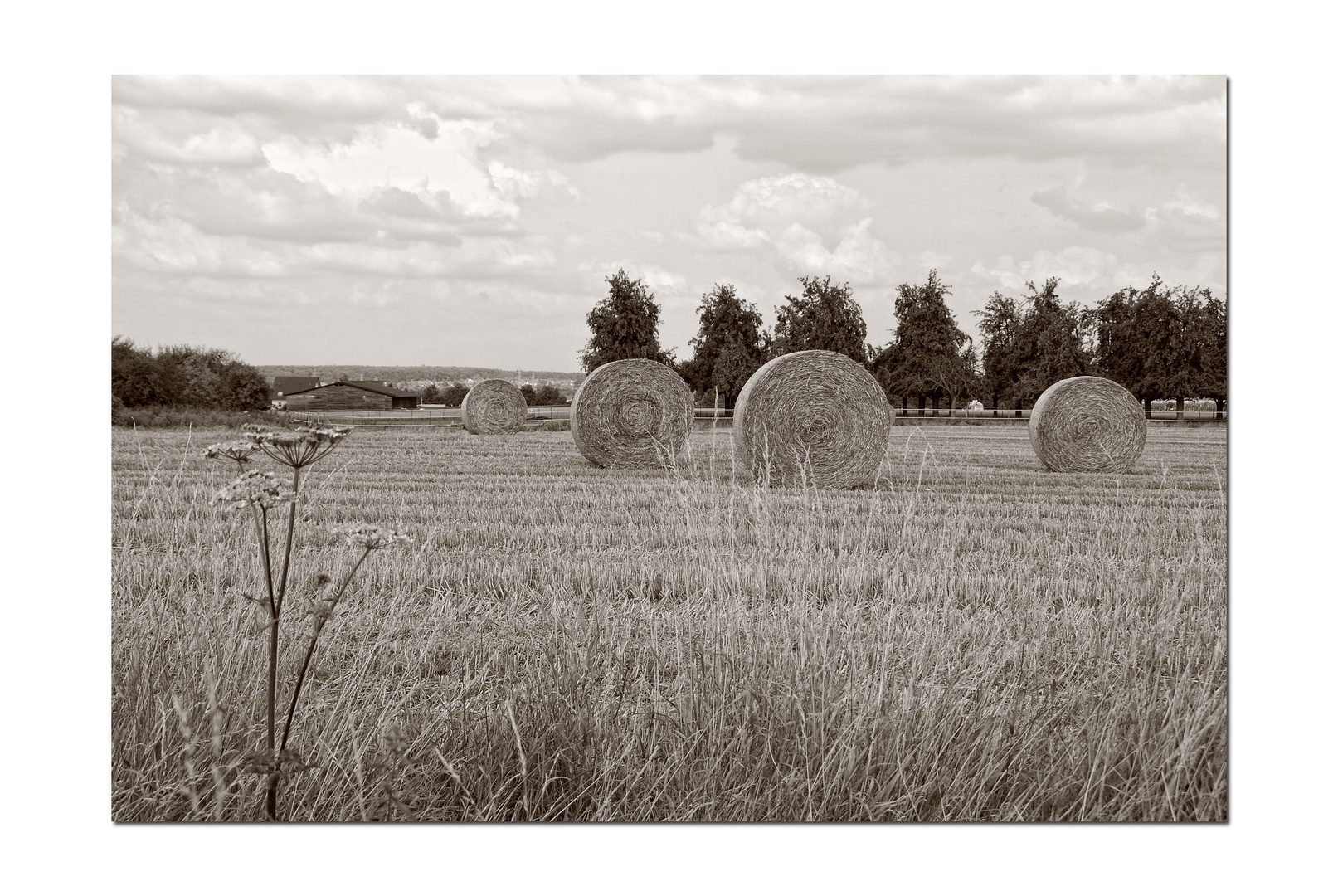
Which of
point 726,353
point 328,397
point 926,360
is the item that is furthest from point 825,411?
point 926,360

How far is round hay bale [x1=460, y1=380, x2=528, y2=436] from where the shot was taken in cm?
2258

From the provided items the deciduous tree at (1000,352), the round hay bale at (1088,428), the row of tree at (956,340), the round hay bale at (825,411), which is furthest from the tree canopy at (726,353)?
the round hay bale at (1088,428)

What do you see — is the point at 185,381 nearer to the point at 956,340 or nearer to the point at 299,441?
the point at 299,441

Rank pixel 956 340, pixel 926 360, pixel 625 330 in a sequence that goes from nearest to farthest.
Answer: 1. pixel 625 330
2. pixel 956 340
3. pixel 926 360

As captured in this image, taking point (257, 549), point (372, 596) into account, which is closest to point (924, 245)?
point (372, 596)

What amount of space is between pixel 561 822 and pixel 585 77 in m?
2.44

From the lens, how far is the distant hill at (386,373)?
5047 mm

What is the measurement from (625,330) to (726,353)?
2.78 meters

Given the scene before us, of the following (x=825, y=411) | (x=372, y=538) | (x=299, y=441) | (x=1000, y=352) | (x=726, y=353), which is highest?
(x=1000, y=352)

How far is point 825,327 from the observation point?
17.8 m

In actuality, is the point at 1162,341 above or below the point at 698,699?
above

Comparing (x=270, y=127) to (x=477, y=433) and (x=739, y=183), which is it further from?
(x=477, y=433)

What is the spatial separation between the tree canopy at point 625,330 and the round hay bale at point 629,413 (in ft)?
0.97

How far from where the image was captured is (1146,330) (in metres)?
10.0
